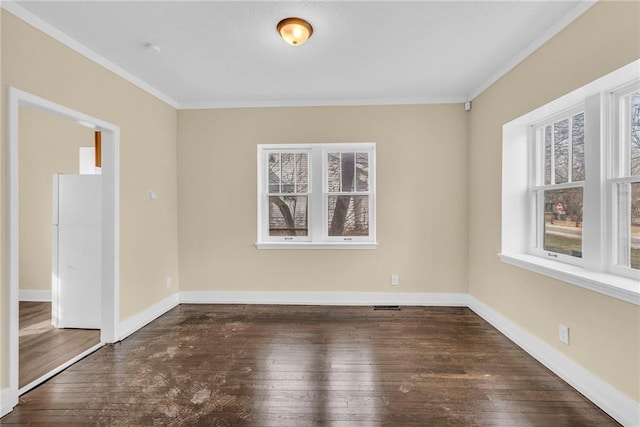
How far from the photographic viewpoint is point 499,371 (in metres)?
2.39

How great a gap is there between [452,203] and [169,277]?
3768 mm

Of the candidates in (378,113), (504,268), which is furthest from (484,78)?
(504,268)

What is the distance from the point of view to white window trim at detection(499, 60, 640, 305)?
1.92 metres

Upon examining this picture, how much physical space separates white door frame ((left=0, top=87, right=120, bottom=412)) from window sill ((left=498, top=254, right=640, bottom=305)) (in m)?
3.79

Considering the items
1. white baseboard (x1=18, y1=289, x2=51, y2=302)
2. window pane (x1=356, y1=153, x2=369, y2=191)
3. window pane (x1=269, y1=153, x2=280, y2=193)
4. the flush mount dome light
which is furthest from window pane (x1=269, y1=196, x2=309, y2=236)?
white baseboard (x1=18, y1=289, x2=51, y2=302)

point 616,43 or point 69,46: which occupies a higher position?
point 69,46

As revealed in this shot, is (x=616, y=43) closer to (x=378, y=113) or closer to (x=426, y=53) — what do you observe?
(x=426, y=53)

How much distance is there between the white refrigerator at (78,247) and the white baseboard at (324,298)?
112 centimetres

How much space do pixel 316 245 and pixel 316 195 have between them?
667 mm

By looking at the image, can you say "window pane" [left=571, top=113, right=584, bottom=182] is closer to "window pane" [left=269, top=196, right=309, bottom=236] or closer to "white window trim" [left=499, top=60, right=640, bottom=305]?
"white window trim" [left=499, top=60, right=640, bottom=305]

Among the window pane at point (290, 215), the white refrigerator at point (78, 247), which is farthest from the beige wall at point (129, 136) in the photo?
the window pane at point (290, 215)

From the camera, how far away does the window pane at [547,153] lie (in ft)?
9.14

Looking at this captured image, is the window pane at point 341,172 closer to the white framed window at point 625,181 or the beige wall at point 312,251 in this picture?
the beige wall at point 312,251

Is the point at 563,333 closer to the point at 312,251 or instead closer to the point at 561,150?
the point at 561,150
